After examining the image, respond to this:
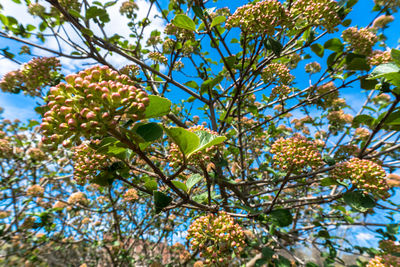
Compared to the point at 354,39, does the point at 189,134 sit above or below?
below

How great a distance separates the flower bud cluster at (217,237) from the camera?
47.6 inches

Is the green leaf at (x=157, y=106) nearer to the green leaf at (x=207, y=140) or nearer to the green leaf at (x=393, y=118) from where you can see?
the green leaf at (x=207, y=140)

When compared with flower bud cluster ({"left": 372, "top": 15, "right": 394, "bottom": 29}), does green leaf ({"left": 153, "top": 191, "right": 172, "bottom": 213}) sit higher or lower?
lower

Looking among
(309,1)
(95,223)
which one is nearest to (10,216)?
(95,223)

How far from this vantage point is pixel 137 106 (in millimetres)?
812

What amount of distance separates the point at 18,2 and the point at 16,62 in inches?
37.0

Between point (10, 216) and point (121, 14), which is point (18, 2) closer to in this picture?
point (121, 14)

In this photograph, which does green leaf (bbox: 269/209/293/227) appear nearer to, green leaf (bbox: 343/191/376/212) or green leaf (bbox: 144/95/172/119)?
green leaf (bbox: 343/191/376/212)

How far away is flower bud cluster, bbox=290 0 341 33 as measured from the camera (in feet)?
5.57

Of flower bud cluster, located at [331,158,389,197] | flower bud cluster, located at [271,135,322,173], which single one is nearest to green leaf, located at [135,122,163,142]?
flower bud cluster, located at [271,135,322,173]

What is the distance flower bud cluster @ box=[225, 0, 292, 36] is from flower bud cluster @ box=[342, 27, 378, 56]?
1.08m

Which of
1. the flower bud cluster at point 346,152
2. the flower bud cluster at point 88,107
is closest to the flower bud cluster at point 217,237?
the flower bud cluster at point 88,107

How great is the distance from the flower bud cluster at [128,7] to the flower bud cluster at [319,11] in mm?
2655

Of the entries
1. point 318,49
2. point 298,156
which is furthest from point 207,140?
point 318,49
